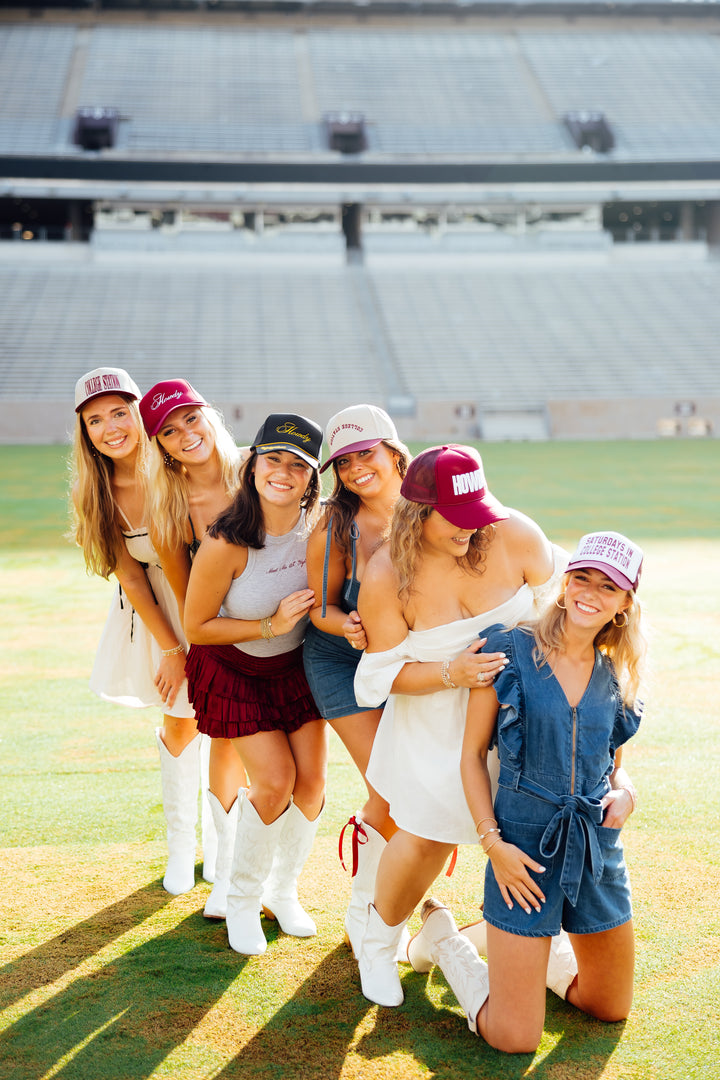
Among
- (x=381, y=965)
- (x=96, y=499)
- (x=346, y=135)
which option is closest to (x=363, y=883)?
(x=381, y=965)

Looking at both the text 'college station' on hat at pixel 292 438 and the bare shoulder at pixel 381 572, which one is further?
the text 'college station' on hat at pixel 292 438

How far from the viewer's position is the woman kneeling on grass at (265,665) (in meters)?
3.04

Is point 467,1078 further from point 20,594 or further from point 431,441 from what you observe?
point 431,441

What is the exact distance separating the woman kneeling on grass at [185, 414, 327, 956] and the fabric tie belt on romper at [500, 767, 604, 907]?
0.90m

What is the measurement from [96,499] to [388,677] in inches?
53.1

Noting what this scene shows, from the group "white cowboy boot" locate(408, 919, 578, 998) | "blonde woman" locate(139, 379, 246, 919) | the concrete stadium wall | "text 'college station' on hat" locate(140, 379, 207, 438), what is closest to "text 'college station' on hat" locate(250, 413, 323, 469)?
"blonde woman" locate(139, 379, 246, 919)

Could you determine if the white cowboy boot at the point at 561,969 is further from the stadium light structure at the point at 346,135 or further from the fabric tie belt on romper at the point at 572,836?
the stadium light structure at the point at 346,135

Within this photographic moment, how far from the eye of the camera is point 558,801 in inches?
102

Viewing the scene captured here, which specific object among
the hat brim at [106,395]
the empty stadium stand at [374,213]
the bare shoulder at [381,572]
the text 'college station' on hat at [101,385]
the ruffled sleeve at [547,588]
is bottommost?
the ruffled sleeve at [547,588]

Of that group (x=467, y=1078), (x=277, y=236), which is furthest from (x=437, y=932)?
(x=277, y=236)

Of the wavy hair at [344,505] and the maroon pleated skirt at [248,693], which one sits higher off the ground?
the wavy hair at [344,505]

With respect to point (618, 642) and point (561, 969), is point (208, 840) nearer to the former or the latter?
point (561, 969)

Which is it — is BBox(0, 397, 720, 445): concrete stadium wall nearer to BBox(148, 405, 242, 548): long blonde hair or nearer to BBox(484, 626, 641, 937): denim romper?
BBox(148, 405, 242, 548): long blonde hair

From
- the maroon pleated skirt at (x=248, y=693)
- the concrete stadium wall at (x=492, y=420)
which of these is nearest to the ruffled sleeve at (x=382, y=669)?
the maroon pleated skirt at (x=248, y=693)
